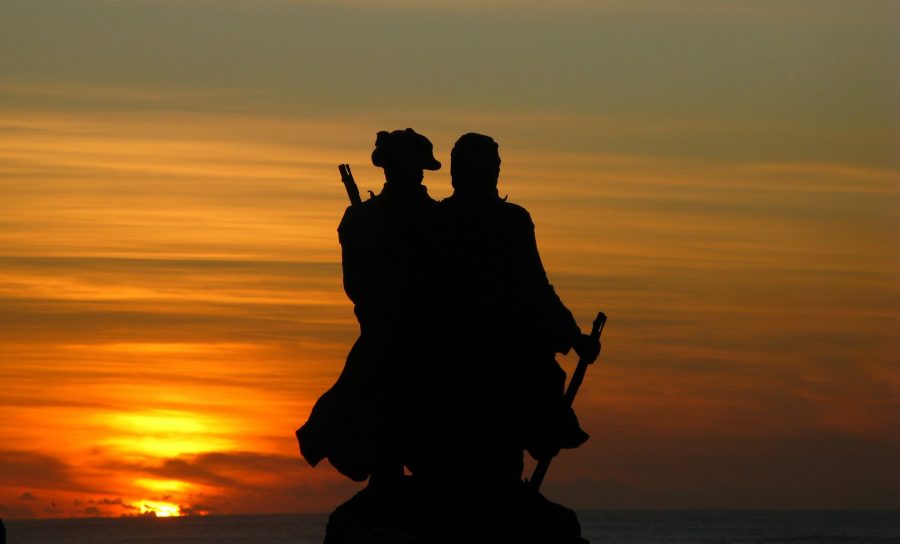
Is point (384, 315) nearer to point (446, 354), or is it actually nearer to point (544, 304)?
point (446, 354)

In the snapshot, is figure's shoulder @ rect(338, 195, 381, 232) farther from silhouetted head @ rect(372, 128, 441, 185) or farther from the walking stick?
the walking stick

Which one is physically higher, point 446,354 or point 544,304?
point 544,304

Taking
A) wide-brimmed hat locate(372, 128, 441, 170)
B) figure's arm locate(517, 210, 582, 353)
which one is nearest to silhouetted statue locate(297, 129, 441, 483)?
wide-brimmed hat locate(372, 128, 441, 170)

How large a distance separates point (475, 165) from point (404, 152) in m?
0.63

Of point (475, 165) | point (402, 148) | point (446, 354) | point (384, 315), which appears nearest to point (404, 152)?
point (402, 148)

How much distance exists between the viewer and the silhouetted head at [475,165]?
18.4m

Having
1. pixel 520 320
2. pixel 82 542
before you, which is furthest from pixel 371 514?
pixel 82 542

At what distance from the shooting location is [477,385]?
1844cm

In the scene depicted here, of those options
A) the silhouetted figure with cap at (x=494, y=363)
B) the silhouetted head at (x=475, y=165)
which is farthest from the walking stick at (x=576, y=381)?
the silhouetted head at (x=475, y=165)

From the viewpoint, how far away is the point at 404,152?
18.5 metres

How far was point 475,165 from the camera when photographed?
18516mm

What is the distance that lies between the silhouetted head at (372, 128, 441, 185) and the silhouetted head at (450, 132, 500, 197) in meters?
0.21

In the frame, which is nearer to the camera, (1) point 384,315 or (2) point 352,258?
(1) point 384,315

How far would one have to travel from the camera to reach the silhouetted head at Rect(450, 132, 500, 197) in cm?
1841
